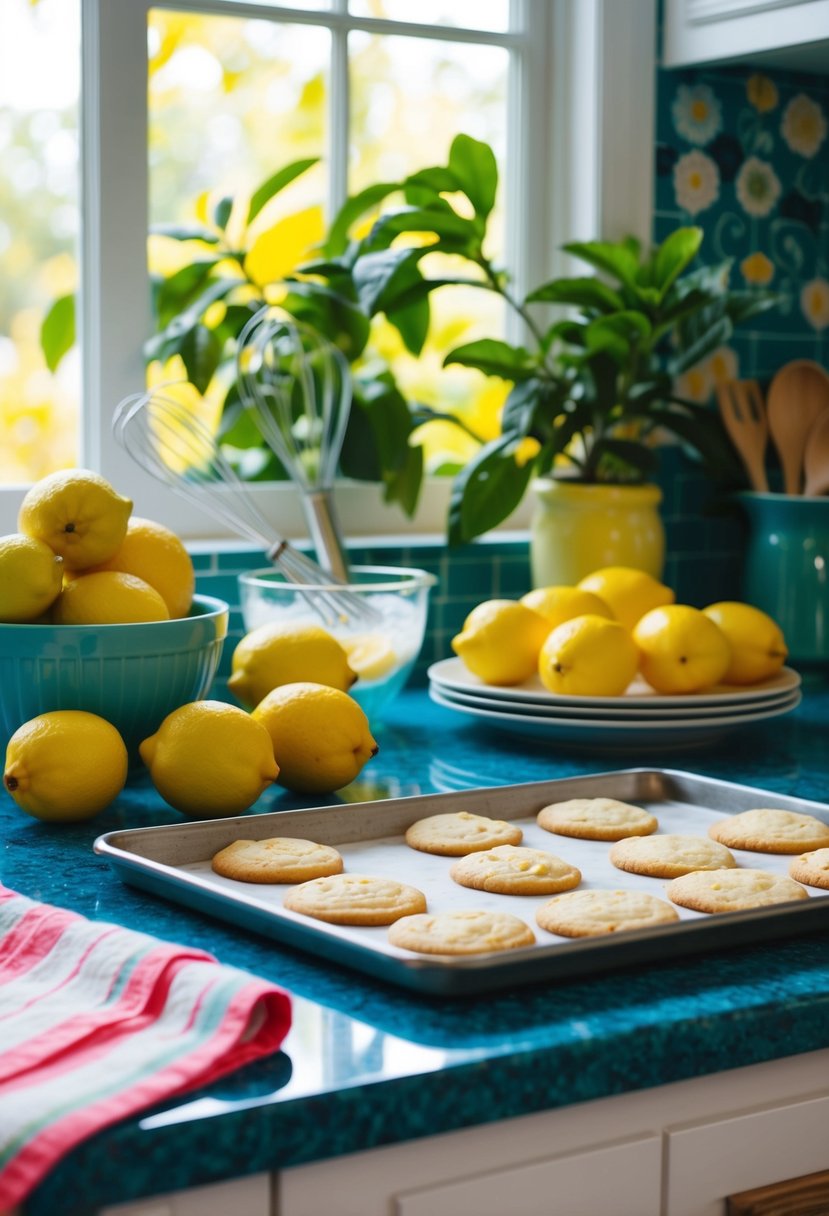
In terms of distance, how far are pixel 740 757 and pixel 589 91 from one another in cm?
83

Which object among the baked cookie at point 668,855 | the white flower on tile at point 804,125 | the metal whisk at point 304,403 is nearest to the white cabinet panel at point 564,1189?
the baked cookie at point 668,855

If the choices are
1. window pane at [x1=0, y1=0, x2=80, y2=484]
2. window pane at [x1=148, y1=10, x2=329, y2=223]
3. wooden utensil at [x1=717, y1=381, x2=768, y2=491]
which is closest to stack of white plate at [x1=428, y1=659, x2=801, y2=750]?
wooden utensil at [x1=717, y1=381, x2=768, y2=491]

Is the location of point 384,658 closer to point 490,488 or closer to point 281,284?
point 490,488

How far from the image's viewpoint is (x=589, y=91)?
1.74 meters

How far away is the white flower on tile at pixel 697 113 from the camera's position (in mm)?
1773

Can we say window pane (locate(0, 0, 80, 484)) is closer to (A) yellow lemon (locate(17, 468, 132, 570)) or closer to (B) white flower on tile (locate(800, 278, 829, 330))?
(A) yellow lemon (locate(17, 468, 132, 570))

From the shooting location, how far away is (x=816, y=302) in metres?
1.92

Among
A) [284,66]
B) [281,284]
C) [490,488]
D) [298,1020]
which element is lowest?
[298,1020]

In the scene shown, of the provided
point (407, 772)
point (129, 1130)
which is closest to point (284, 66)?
point (407, 772)

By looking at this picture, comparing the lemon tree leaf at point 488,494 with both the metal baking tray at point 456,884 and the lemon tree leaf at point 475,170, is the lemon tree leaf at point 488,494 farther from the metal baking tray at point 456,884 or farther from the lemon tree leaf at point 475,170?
the metal baking tray at point 456,884

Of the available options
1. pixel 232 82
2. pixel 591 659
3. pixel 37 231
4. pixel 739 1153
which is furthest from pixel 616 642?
pixel 37 231

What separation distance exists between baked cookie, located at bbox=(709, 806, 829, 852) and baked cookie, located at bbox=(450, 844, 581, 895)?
0.42ft

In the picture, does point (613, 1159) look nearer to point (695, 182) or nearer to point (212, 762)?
point (212, 762)

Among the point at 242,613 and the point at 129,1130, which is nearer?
the point at 129,1130
